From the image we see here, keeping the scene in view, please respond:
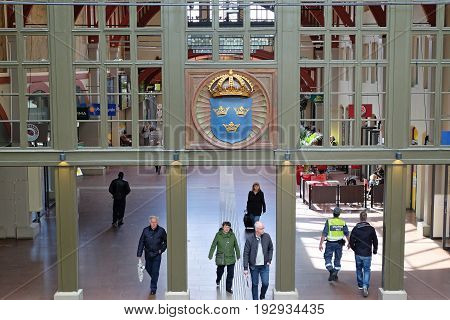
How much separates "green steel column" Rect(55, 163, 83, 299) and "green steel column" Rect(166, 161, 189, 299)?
1.79 m

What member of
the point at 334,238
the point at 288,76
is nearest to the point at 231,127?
the point at 288,76

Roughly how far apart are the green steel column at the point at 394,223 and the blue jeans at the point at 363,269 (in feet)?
1.47

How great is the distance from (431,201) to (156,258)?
8.80 metres

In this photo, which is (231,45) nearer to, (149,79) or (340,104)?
(149,79)

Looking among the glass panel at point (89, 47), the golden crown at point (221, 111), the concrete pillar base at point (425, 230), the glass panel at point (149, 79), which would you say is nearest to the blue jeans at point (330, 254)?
the golden crown at point (221, 111)

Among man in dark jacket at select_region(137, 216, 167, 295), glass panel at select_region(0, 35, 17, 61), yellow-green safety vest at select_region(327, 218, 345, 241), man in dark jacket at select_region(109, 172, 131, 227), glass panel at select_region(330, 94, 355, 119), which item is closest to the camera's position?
man in dark jacket at select_region(137, 216, 167, 295)

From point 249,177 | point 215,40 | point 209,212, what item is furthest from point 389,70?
point 249,177

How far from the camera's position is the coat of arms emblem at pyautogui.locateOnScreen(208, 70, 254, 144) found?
12828 millimetres

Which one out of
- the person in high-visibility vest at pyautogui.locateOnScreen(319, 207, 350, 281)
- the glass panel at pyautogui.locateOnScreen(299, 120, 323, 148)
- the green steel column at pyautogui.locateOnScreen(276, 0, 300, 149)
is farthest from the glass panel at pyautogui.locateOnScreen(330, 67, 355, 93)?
the green steel column at pyautogui.locateOnScreen(276, 0, 300, 149)

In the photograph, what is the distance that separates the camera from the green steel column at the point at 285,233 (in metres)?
13.0

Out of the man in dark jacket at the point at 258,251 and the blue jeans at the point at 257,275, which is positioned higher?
the man in dark jacket at the point at 258,251

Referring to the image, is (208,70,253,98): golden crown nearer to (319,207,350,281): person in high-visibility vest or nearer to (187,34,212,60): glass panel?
(187,34,212,60): glass panel

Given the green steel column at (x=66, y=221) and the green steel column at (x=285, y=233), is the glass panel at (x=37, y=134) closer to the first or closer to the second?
the green steel column at (x=66, y=221)

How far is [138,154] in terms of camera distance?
12906mm
